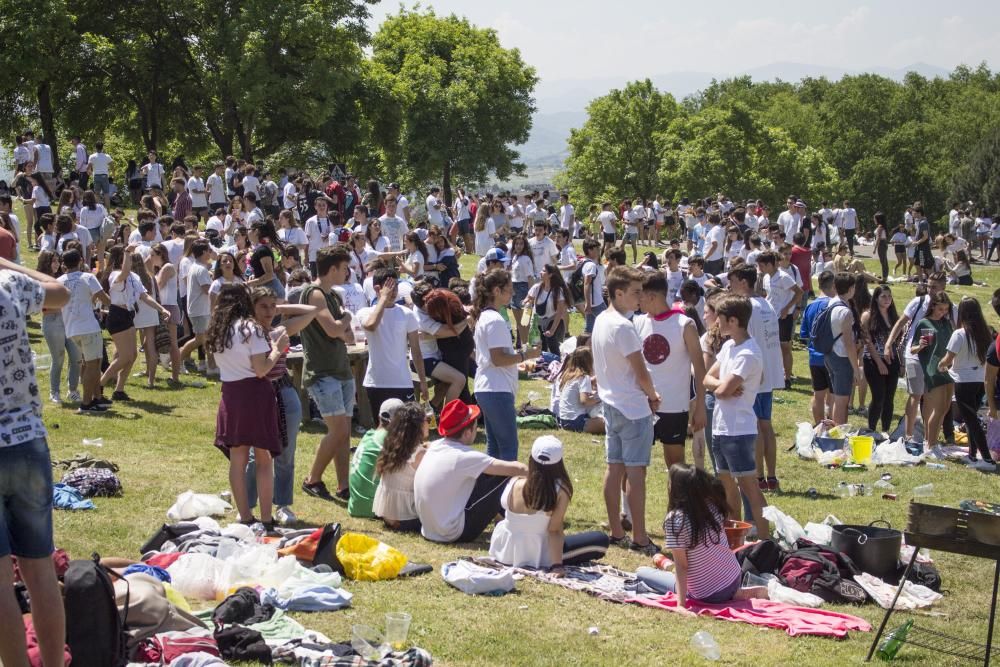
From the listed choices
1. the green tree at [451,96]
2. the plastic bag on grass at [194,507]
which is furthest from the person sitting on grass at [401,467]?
the green tree at [451,96]

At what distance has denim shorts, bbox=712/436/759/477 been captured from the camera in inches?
297

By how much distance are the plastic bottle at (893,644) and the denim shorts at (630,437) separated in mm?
2197

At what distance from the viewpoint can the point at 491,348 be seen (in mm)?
8055

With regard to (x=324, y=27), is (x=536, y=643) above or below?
below

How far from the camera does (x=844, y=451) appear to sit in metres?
11.2

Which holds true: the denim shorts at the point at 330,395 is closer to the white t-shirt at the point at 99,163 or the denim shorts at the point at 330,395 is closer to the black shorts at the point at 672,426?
the black shorts at the point at 672,426

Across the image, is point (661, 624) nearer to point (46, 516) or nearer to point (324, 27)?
point (46, 516)

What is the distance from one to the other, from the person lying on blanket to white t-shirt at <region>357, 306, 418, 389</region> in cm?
313

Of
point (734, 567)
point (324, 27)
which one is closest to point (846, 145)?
point (324, 27)

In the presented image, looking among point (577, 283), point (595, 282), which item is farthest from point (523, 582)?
point (577, 283)

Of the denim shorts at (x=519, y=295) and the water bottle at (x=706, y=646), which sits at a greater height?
the denim shorts at (x=519, y=295)

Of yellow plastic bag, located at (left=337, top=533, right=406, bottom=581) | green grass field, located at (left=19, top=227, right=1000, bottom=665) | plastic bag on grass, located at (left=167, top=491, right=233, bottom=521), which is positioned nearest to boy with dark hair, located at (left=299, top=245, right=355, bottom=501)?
green grass field, located at (left=19, top=227, right=1000, bottom=665)

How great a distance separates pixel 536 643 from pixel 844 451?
21.4 ft

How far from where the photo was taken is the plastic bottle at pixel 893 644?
5.72 metres
